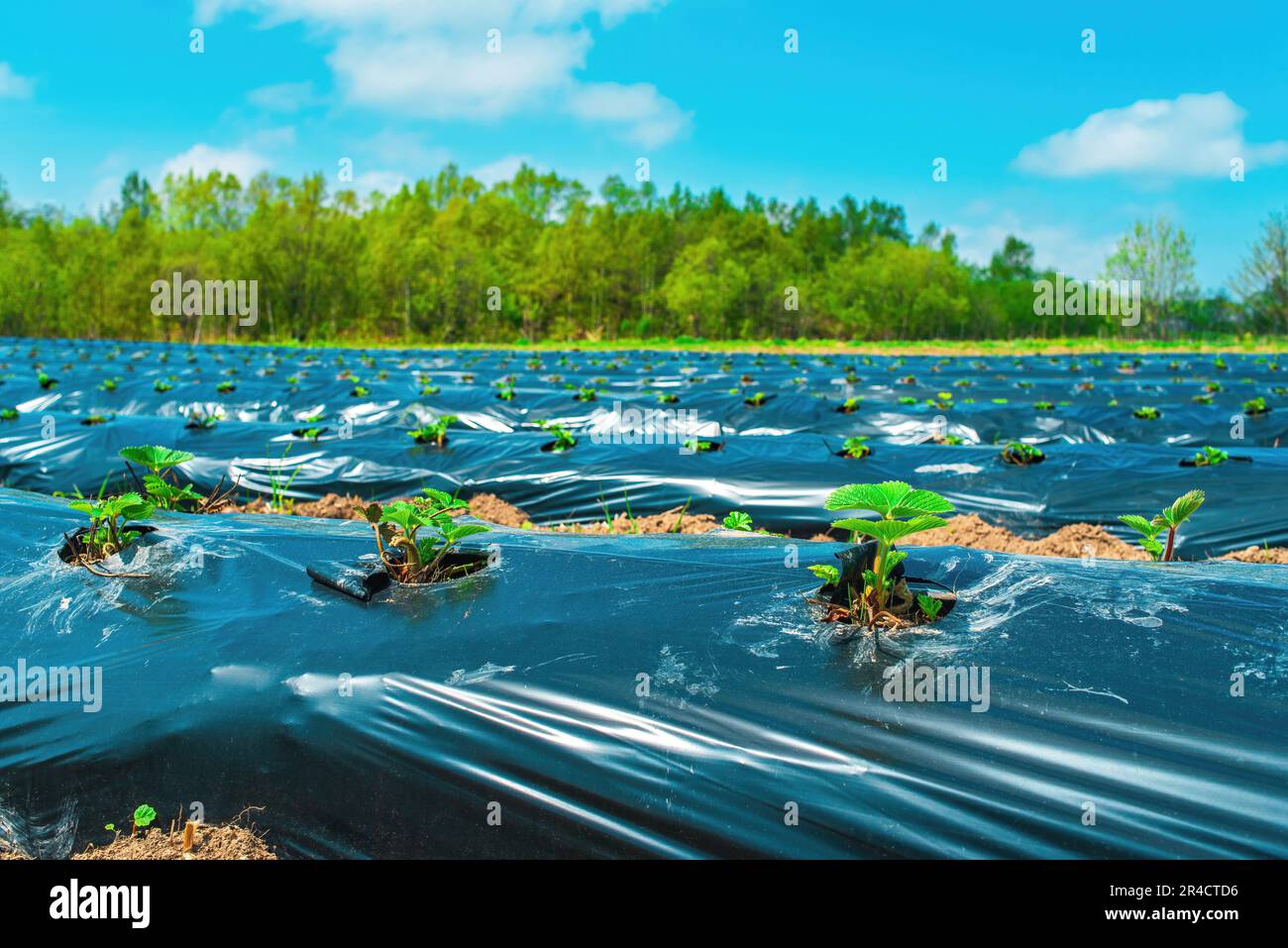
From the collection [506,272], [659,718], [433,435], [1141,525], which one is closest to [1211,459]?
[1141,525]

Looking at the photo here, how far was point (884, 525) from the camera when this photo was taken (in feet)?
5.83

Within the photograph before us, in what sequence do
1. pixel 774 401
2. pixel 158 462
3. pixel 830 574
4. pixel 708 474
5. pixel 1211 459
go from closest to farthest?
pixel 830 574 → pixel 158 462 → pixel 1211 459 → pixel 708 474 → pixel 774 401

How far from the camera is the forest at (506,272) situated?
3453 cm

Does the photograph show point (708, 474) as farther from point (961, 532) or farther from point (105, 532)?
point (105, 532)

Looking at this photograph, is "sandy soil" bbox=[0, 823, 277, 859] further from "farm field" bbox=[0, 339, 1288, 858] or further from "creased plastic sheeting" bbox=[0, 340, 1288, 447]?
"creased plastic sheeting" bbox=[0, 340, 1288, 447]

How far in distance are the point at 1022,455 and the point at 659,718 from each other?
13.2ft

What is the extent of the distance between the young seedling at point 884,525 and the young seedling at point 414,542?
0.97 meters

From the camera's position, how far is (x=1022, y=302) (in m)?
55.6

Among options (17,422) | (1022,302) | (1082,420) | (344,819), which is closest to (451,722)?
(344,819)

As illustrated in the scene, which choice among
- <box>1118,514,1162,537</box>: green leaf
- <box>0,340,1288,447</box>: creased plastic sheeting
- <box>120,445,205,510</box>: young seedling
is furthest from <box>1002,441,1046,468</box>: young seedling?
<box>120,445,205,510</box>: young seedling

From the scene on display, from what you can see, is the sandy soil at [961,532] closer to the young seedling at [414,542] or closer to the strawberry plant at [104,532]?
the young seedling at [414,542]

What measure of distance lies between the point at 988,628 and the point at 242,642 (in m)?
1.74

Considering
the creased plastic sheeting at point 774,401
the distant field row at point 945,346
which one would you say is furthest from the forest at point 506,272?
the creased plastic sheeting at point 774,401

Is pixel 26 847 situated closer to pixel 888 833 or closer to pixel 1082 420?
pixel 888 833
